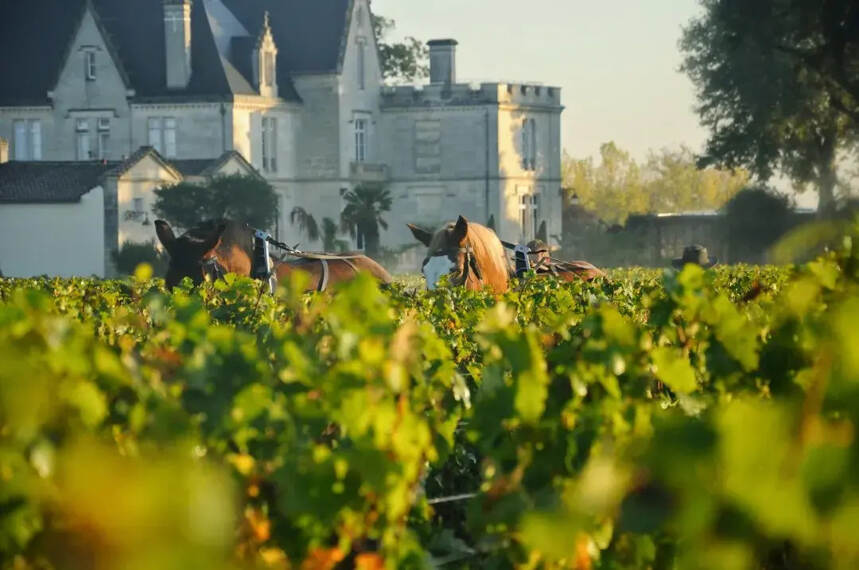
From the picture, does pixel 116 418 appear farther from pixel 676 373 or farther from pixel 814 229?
pixel 814 229

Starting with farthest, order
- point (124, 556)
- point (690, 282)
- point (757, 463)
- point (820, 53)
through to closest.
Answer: point (820, 53) → point (690, 282) → point (757, 463) → point (124, 556)

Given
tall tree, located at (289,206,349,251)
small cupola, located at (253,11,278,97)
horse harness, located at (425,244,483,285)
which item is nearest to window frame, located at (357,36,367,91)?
small cupola, located at (253,11,278,97)

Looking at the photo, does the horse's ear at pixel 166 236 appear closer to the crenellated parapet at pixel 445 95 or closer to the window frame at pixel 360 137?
the window frame at pixel 360 137

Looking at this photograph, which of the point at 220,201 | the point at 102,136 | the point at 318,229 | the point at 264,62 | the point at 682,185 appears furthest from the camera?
the point at 682,185

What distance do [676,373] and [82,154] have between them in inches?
3062

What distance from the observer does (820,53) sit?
43.3 m

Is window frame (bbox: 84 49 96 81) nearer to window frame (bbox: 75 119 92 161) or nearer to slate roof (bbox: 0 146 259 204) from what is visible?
window frame (bbox: 75 119 92 161)

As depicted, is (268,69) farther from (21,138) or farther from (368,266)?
(368,266)

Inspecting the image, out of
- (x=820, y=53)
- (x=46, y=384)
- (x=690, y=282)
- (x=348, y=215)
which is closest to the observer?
(x=46, y=384)

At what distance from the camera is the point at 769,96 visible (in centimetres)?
6531

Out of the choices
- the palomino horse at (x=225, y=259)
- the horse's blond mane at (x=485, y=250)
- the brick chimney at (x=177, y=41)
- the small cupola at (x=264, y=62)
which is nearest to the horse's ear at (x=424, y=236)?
the palomino horse at (x=225, y=259)

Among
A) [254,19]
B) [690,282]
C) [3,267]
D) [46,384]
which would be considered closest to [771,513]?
[46,384]

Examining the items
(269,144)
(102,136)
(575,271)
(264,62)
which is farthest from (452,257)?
(269,144)

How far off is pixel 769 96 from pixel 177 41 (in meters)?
25.6
